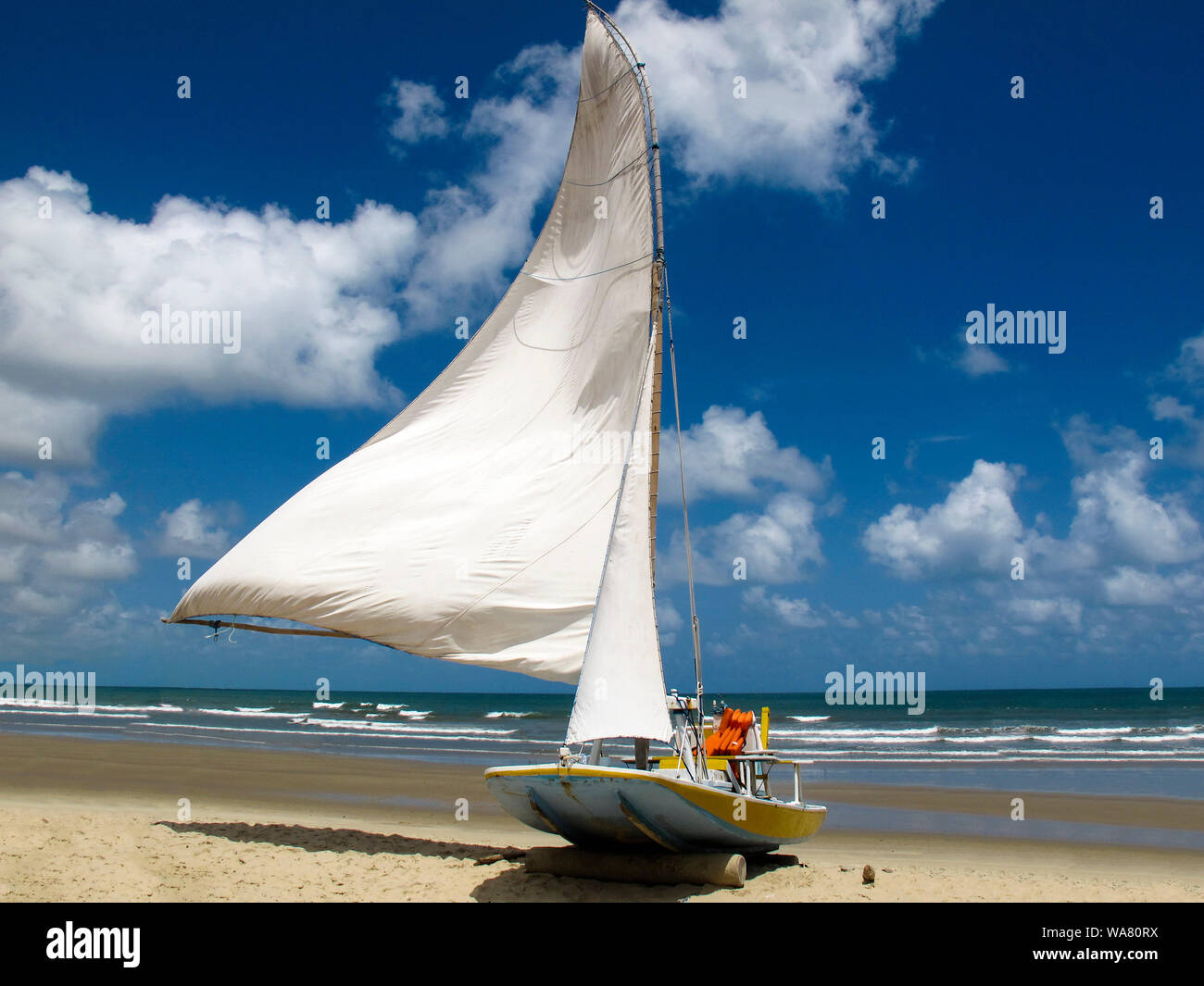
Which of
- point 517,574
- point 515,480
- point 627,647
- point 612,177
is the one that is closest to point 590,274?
point 612,177

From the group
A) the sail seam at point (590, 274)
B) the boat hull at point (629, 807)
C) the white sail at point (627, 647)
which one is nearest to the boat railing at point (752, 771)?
the boat hull at point (629, 807)

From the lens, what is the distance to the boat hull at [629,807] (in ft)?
24.4

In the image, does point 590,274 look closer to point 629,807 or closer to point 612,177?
point 612,177

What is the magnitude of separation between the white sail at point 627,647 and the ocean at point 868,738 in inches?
226

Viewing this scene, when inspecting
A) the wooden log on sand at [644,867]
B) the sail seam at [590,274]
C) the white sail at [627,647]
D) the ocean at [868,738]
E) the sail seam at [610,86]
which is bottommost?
the ocean at [868,738]

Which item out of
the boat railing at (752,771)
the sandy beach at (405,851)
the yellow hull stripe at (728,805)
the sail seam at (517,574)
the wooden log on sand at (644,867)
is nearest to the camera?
the yellow hull stripe at (728,805)

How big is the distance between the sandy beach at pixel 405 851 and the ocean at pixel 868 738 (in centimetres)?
303

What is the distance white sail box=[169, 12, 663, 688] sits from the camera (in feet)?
28.7

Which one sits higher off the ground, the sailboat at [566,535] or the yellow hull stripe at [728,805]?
the sailboat at [566,535]

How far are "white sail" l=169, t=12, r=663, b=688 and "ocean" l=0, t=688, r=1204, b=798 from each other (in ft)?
17.0

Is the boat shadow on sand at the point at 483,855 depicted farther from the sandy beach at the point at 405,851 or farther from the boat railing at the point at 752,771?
the boat railing at the point at 752,771

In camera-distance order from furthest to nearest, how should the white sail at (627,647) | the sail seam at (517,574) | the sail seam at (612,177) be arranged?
the sail seam at (612,177), the sail seam at (517,574), the white sail at (627,647)

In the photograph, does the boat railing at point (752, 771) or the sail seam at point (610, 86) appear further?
the sail seam at point (610, 86)
